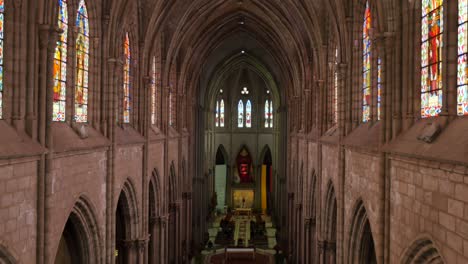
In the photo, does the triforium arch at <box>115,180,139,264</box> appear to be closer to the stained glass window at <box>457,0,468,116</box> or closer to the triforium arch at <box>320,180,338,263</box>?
the triforium arch at <box>320,180,338,263</box>

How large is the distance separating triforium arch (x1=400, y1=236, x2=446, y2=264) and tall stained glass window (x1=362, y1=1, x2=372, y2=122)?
20.7ft

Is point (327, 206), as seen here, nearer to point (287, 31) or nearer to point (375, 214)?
point (375, 214)

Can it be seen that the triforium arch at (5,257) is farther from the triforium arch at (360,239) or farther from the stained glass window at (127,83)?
the stained glass window at (127,83)

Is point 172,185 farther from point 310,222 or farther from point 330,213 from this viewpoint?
point 330,213

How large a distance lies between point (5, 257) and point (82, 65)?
25.5 feet

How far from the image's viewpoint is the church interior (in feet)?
32.4

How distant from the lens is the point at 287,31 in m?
30.5

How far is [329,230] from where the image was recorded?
21.4m

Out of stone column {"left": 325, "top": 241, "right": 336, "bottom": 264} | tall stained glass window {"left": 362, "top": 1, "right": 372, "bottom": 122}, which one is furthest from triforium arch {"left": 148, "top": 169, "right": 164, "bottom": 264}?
tall stained glass window {"left": 362, "top": 1, "right": 372, "bottom": 122}

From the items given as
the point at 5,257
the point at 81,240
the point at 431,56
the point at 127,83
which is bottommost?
the point at 81,240

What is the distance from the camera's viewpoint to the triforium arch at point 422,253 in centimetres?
962

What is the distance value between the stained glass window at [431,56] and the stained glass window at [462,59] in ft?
2.10

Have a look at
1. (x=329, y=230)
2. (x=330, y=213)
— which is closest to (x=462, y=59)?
(x=330, y=213)

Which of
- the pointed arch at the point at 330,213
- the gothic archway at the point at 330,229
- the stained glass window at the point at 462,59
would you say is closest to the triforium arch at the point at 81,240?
the pointed arch at the point at 330,213
